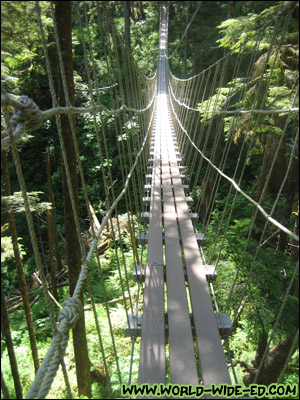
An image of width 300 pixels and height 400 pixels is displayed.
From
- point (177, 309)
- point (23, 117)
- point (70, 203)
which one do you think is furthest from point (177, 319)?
point (70, 203)

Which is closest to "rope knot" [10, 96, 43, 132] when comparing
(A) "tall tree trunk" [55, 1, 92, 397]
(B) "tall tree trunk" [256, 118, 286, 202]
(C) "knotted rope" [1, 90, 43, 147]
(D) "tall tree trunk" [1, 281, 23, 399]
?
(C) "knotted rope" [1, 90, 43, 147]

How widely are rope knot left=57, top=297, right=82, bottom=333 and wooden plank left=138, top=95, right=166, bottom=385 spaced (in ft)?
Result: 1.06

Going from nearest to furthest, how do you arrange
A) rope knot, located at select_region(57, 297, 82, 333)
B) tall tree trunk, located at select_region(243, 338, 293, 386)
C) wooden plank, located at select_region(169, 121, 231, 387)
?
rope knot, located at select_region(57, 297, 82, 333) → wooden plank, located at select_region(169, 121, 231, 387) → tall tree trunk, located at select_region(243, 338, 293, 386)

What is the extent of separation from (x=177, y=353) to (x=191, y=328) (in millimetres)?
133

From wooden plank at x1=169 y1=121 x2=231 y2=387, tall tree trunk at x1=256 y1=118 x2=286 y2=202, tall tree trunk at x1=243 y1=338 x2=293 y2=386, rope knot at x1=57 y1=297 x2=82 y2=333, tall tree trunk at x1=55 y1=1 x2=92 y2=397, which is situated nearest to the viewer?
rope knot at x1=57 y1=297 x2=82 y2=333

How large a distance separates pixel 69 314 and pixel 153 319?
47 centimetres

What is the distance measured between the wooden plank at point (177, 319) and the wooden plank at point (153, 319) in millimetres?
30

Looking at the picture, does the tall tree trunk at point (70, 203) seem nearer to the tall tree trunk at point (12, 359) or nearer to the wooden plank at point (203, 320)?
the wooden plank at point (203, 320)

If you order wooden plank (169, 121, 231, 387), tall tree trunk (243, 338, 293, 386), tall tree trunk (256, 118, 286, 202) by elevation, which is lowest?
tall tree trunk (243, 338, 293, 386)

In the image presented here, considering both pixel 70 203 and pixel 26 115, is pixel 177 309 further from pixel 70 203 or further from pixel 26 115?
pixel 70 203

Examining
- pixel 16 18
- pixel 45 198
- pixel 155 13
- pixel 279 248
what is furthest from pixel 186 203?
pixel 155 13

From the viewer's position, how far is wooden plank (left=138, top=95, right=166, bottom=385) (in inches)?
37.5

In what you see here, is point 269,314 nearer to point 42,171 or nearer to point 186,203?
point 186,203

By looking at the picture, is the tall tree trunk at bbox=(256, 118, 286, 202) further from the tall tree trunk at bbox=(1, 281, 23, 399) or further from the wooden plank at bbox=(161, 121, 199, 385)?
the tall tree trunk at bbox=(1, 281, 23, 399)
